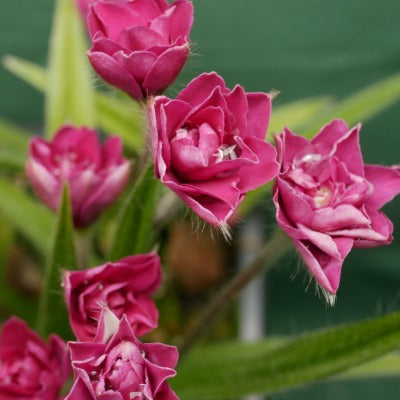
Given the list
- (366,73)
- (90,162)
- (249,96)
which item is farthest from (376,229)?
(366,73)

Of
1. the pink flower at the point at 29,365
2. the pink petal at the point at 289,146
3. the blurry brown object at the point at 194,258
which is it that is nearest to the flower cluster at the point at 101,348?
the pink flower at the point at 29,365

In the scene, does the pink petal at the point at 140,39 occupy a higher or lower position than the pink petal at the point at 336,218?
higher

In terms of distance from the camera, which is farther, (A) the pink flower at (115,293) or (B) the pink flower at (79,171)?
(B) the pink flower at (79,171)

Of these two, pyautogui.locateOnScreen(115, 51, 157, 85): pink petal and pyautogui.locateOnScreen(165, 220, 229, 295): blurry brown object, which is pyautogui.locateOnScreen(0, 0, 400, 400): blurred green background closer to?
pyautogui.locateOnScreen(165, 220, 229, 295): blurry brown object

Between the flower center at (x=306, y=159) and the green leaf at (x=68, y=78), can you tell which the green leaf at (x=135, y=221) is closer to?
Result: the flower center at (x=306, y=159)

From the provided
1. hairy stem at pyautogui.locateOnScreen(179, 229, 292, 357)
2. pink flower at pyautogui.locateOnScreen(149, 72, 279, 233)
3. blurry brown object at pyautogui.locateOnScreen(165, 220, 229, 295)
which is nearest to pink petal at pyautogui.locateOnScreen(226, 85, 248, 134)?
pink flower at pyautogui.locateOnScreen(149, 72, 279, 233)

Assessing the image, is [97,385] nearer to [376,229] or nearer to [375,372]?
[376,229]
